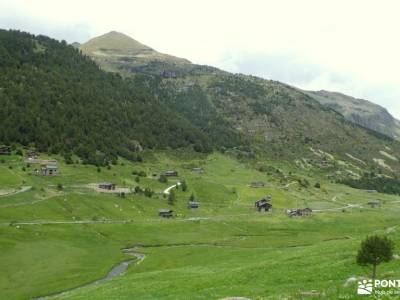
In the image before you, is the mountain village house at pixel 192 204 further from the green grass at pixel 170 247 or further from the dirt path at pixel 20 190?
the dirt path at pixel 20 190

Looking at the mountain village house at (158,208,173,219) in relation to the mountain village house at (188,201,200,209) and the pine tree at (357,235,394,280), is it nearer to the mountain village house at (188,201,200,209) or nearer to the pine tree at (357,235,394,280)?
the mountain village house at (188,201,200,209)

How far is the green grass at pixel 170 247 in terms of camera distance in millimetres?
51750

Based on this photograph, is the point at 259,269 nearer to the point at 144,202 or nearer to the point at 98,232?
the point at 98,232

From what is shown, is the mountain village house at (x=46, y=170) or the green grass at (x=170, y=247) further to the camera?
the mountain village house at (x=46, y=170)

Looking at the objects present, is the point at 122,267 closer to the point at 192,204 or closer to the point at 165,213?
the point at 165,213

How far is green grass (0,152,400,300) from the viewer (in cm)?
5175

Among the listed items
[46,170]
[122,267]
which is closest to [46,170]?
[46,170]

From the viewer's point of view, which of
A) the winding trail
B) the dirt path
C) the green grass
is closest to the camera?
the green grass

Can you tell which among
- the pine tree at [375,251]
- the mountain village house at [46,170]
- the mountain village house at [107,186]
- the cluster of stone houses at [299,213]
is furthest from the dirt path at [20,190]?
the pine tree at [375,251]

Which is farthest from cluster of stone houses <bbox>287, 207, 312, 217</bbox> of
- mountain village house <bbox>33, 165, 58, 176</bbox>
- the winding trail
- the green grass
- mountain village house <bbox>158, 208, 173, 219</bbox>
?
mountain village house <bbox>33, 165, 58, 176</bbox>

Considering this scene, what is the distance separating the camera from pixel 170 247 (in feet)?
435

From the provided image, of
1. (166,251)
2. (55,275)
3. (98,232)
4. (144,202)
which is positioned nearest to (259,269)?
(55,275)

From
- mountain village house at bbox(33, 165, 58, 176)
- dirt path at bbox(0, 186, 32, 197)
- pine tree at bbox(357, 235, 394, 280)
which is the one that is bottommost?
dirt path at bbox(0, 186, 32, 197)

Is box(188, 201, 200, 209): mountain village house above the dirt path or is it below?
below
